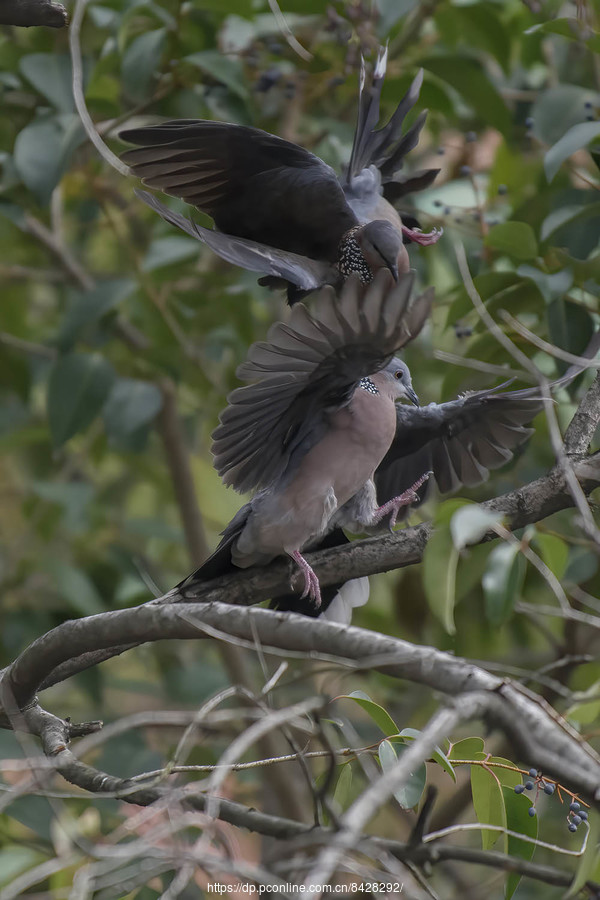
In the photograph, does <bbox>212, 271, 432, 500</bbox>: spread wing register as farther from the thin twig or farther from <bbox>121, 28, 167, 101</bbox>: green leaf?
<bbox>121, 28, 167, 101</bbox>: green leaf

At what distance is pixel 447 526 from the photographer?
164 centimetres

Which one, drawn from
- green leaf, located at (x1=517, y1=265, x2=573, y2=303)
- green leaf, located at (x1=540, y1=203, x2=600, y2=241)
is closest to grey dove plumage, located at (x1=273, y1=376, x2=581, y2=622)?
green leaf, located at (x1=517, y1=265, x2=573, y2=303)

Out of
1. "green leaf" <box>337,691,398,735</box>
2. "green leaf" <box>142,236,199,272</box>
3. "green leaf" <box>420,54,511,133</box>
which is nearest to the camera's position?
"green leaf" <box>337,691,398,735</box>

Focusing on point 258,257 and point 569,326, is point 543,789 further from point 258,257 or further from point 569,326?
point 258,257

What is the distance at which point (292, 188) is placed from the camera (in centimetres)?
285

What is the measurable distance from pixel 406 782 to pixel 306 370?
855 millimetres

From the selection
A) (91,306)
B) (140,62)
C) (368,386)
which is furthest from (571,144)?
(91,306)

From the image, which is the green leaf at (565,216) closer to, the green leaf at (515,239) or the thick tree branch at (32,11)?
the green leaf at (515,239)

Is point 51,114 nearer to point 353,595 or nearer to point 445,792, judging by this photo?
point 353,595

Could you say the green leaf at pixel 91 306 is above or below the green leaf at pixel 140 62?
below

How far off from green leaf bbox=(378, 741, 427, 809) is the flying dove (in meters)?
1.26

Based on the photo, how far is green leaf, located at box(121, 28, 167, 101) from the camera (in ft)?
9.51

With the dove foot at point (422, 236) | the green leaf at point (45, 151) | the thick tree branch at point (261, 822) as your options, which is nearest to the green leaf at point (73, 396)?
the green leaf at point (45, 151)

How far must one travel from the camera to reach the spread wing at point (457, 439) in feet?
8.61
